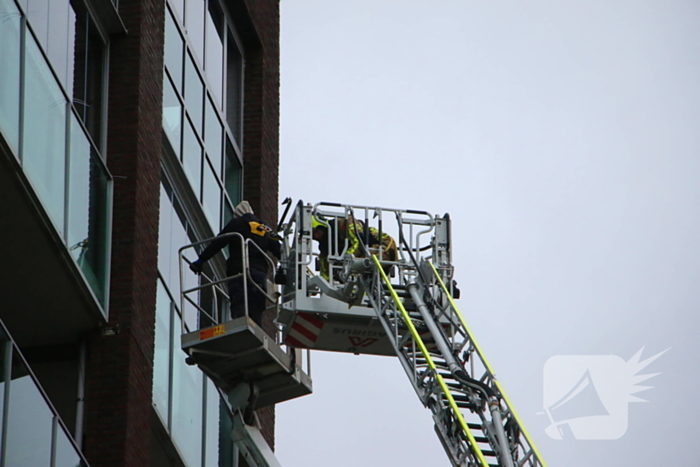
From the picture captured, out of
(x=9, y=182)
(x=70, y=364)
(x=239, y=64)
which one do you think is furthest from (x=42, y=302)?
(x=239, y=64)

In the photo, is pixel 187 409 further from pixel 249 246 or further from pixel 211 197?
pixel 211 197

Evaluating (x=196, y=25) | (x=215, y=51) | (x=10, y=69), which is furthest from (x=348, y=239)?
(x=215, y=51)

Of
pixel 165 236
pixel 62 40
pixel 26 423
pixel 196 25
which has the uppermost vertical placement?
pixel 196 25

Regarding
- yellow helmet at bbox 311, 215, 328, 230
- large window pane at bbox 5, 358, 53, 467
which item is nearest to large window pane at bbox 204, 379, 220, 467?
yellow helmet at bbox 311, 215, 328, 230

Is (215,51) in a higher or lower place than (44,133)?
higher

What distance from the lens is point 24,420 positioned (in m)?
12.7

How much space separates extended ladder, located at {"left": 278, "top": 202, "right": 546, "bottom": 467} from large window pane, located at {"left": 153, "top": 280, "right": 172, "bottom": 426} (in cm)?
165

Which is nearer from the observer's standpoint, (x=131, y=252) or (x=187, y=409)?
(x=131, y=252)

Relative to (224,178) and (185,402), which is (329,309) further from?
(224,178)

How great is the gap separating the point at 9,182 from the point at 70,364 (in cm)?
333

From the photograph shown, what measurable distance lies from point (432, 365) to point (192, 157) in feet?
20.9

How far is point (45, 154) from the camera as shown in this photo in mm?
14055

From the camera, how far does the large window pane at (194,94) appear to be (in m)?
20.0

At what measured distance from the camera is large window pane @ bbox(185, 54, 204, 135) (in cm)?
1997
